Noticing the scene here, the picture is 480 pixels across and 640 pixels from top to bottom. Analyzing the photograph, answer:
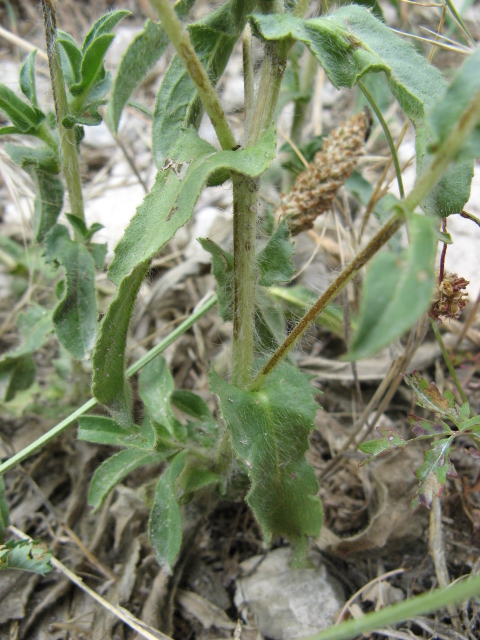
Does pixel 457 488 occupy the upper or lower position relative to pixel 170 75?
lower

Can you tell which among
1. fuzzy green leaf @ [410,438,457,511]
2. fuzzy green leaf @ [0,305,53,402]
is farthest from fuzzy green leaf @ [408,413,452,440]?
fuzzy green leaf @ [0,305,53,402]

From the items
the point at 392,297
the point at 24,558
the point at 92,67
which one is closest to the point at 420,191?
Result: the point at 392,297

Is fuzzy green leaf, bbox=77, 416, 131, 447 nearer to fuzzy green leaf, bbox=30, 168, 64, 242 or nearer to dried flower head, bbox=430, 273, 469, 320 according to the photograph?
fuzzy green leaf, bbox=30, 168, 64, 242

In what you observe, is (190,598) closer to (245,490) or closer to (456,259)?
(245,490)

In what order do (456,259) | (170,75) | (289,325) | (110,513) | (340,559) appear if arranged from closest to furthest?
(170,75)
(340,559)
(110,513)
(289,325)
(456,259)

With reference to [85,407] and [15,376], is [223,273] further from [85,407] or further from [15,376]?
[15,376]

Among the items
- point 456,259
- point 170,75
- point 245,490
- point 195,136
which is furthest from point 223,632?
point 456,259

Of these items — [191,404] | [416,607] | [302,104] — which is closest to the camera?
[416,607]
